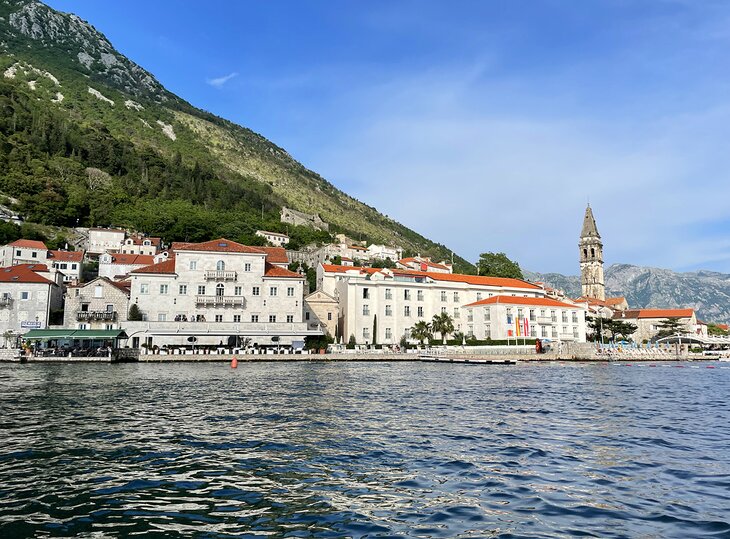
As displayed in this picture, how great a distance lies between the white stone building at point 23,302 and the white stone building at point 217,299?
9.56 m

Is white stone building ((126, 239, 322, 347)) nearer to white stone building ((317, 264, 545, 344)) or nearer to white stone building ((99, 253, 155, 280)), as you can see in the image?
white stone building ((317, 264, 545, 344))

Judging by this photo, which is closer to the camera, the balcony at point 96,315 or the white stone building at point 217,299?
the balcony at point 96,315

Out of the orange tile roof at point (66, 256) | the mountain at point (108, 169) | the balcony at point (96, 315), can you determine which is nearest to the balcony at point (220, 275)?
the balcony at point (96, 315)

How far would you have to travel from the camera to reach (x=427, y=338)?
72.0 metres

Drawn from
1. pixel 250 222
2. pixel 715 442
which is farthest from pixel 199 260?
pixel 250 222

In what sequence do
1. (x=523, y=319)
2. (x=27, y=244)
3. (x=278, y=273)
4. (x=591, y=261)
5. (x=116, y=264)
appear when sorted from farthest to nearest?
(x=591, y=261)
(x=116, y=264)
(x=27, y=244)
(x=523, y=319)
(x=278, y=273)

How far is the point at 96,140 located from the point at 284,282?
103 meters

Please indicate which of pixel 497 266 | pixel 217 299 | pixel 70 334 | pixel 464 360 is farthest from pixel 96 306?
pixel 497 266

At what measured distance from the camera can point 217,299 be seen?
61.2 meters

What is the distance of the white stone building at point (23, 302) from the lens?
187 ft

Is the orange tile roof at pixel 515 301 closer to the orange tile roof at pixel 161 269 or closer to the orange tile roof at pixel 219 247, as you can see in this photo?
the orange tile roof at pixel 219 247

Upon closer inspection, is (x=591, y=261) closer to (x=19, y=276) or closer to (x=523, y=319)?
(x=523, y=319)

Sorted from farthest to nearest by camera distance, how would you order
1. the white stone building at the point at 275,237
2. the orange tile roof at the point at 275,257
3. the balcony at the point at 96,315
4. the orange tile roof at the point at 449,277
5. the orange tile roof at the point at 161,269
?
the white stone building at the point at 275,237
the orange tile roof at the point at 449,277
the orange tile roof at the point at 275,257
the orange tile roof at the point at 161,269
the balcony at the point at 96,315

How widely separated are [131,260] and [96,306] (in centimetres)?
2989
